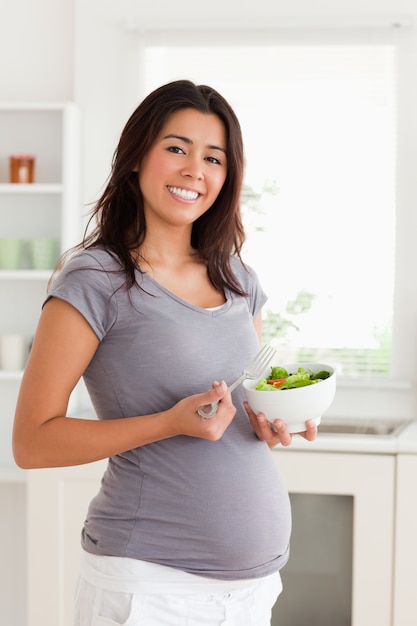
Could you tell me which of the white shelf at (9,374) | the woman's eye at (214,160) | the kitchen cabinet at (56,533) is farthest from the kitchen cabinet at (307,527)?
the woman's eye at (214,160)

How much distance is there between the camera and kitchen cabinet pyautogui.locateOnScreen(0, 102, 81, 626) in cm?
299

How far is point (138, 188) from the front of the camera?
1.34 m

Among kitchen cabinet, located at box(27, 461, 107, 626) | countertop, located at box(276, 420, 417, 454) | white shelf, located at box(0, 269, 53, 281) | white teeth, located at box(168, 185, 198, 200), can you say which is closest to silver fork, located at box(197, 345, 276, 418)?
white teeth, located at box(168, 185, 198, 200)

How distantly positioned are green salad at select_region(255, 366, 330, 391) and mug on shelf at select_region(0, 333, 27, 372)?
1681 millimetres

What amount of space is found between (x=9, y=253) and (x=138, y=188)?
162 centimetres

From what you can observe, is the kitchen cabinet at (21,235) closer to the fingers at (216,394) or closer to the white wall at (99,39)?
the white wall at (99,39)

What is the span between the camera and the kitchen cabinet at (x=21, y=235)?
2.99 m

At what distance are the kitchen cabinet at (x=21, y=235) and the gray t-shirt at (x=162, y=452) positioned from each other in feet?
5.71

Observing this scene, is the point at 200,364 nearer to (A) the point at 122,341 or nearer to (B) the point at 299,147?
(A) the point at 122,341

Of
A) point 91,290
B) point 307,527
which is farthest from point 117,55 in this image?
point 91,290

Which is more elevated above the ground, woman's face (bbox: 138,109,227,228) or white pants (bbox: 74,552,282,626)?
woman's face (bbox: 138,109,227,228)

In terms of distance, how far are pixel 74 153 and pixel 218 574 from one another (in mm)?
1977

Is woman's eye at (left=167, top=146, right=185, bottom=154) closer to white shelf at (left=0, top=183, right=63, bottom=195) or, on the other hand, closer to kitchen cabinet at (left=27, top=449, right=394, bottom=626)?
kitchen cabinet at (left=27, top=449, right=394, bottom=626)

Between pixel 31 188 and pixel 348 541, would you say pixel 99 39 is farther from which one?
pixel 348 541
